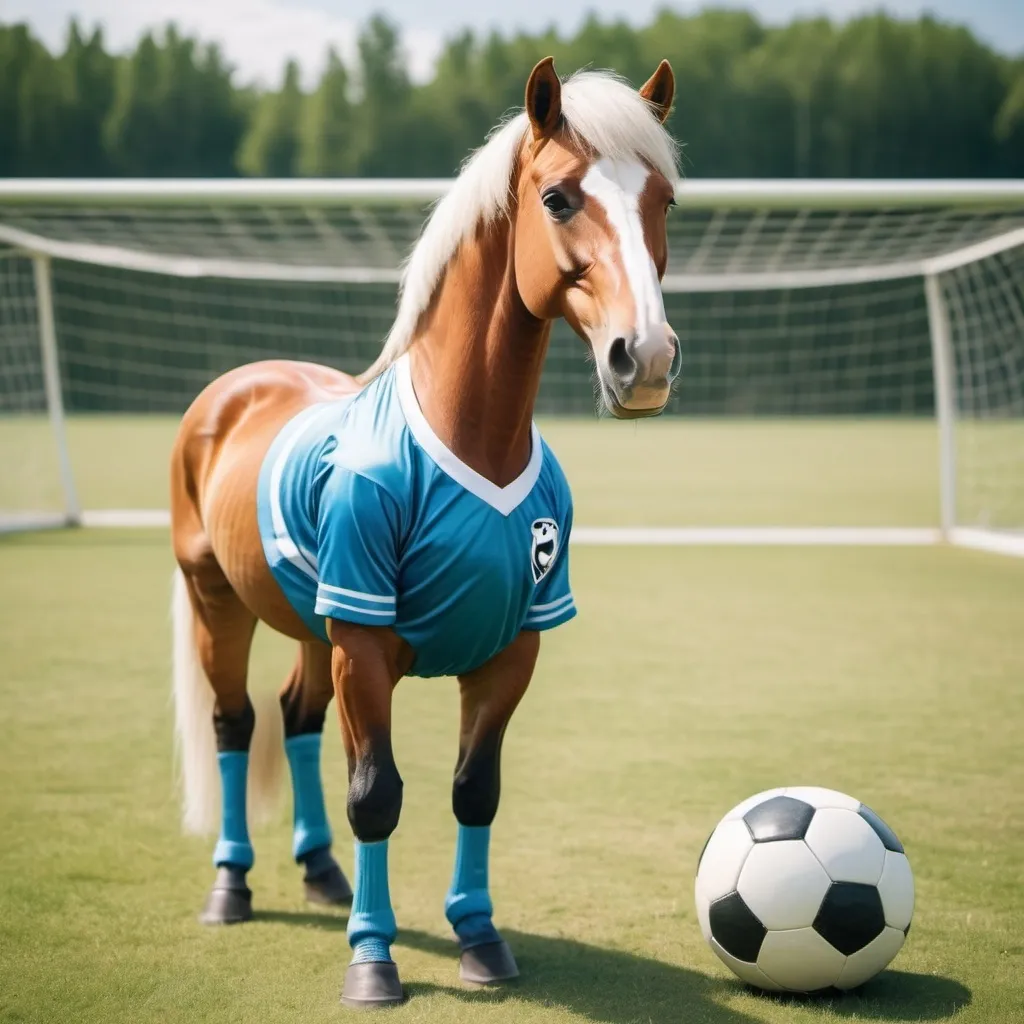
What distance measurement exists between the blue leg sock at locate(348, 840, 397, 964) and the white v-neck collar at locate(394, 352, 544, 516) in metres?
0.82

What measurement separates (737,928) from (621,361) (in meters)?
1.28

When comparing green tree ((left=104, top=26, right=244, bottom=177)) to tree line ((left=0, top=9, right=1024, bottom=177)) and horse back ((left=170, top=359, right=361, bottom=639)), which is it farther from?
horse back ((left=170, top=359, right=361, bottom=639))

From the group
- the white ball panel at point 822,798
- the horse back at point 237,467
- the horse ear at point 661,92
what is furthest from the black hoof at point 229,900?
the horse ear at point 661,92

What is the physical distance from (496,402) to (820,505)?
40.8ft

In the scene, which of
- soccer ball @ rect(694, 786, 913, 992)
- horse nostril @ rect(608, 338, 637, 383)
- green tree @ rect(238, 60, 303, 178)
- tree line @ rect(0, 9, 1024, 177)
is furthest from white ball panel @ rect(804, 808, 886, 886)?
green tree @ rect(238, 60, 303, 178)

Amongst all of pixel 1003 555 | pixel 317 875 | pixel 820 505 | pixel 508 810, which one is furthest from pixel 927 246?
pixel 317 875

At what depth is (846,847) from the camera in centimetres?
269

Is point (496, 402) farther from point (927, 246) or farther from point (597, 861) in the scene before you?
point (927, 246)

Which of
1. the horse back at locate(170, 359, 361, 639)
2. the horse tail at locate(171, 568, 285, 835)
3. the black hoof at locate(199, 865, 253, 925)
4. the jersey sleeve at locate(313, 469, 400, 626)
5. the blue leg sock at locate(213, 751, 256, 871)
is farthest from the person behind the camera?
the horse tail at locate(171, 568, 285, 835)

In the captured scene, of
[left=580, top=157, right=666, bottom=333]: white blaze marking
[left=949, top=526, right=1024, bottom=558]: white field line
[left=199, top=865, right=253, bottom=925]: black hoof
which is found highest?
[left=580, top=157, right=666, bottom=333]: white blaze marking

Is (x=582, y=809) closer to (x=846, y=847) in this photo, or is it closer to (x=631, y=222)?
(x=846, y=847)

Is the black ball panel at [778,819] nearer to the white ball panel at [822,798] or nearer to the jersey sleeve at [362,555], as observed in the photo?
the white ball panel at [822,798]

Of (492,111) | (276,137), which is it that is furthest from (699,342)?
(276,137)

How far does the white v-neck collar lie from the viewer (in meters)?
2.63
